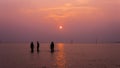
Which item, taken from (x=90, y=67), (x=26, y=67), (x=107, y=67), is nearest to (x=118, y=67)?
(x=107, y=67)

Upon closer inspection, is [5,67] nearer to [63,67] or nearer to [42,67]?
[42,67]

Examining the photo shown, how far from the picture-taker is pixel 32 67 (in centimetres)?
2897

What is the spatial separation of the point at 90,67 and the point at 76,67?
57.9 inches

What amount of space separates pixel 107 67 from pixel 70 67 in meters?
3.95

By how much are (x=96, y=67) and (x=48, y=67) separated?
5.05m

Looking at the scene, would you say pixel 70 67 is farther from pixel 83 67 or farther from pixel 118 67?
pixel 118 67

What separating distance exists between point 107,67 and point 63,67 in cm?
470

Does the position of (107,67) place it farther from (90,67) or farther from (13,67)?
(13,67)

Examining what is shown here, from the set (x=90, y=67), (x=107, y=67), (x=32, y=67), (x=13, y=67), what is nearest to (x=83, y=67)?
(x=90, y=67)

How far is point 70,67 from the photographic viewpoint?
29.2 m

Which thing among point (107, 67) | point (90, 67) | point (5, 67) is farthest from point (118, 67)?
point (5, 67)

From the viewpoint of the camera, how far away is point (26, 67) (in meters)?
28.8

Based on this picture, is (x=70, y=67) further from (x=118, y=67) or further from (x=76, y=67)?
(x=118, y=67)

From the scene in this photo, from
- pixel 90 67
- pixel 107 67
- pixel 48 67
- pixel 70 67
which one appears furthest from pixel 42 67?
pixel 107 67
